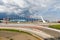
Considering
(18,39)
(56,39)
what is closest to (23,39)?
(18,39)

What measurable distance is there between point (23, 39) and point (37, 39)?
2891 mm

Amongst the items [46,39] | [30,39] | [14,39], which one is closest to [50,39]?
[46,39]

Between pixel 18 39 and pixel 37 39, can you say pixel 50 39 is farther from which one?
pixel 18 39

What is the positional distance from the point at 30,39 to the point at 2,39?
5.68 m

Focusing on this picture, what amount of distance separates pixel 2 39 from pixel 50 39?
9675 millimetres

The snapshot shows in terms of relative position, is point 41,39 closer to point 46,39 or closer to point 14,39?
point 46,39

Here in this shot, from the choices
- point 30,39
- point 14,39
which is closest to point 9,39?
point 14,39

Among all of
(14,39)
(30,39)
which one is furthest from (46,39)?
(14,39)

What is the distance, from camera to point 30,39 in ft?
135

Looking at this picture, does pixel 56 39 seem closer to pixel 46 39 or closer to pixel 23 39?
pixel 46 39

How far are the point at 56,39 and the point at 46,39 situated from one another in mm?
2006

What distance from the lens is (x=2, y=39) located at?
4066 cm

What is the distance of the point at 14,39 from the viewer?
134 ft

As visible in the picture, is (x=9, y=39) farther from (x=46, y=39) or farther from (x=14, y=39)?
(x=46, y=39)
